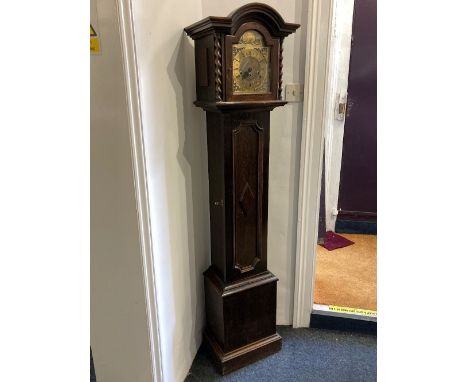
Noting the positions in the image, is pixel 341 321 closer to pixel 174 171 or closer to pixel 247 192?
pixel 247 192

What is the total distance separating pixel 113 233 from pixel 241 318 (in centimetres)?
74

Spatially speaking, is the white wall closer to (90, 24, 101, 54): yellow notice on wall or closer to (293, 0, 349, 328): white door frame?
(90, 24, 101, 54): yellow notice on wall

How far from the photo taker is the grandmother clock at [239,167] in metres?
1.29

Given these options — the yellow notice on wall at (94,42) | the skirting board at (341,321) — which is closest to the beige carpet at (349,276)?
the skirting board at (341,321)

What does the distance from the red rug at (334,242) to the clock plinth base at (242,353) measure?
1.09m

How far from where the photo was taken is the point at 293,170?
1742 mm

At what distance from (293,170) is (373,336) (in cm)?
99

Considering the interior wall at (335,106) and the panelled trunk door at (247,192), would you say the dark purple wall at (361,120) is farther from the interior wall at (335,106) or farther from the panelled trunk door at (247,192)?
the panelled trunk door at (247,192)

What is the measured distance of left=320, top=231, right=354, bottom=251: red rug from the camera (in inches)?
107

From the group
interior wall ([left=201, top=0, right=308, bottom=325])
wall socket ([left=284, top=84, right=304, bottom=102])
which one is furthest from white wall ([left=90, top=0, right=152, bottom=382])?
wall socket ([left=284, top=84, right=304, bottom=102])

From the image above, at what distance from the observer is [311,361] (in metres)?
1.73

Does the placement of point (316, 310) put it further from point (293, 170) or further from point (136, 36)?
point (136, 36)

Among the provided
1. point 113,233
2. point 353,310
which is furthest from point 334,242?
point 113,233
